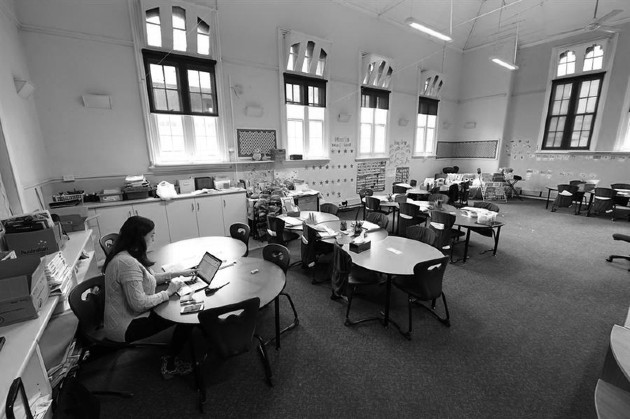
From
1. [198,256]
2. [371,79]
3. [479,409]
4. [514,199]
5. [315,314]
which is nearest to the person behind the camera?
[479,409]

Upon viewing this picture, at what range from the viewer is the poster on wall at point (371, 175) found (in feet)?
27.5

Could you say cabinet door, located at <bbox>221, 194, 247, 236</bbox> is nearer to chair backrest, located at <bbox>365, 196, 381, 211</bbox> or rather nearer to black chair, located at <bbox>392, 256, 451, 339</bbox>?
chair backrest, located at <bbox>365, 196, 381, 211</bbox>

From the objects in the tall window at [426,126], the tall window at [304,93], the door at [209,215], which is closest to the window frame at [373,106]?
the tall window at [304,93]

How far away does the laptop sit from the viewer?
2254mm

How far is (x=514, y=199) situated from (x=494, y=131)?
2647 mm

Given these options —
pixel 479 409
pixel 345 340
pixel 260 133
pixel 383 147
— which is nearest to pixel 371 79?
pixel 383 147

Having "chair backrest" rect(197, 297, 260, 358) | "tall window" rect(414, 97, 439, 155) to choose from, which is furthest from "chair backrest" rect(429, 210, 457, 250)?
"tall window" rect(414, 97, 439, 155)

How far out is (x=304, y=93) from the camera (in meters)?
6.74

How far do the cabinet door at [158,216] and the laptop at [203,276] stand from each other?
2.71 m

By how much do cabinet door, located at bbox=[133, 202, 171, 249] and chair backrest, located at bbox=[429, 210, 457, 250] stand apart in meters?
4.54

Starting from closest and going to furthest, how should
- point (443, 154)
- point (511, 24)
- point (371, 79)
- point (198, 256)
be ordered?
point (198, 256) → point (371, 79) → point (511, 24) → point (443, 154)

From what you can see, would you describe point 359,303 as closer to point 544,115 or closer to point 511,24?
point 544,115

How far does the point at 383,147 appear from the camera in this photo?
8781mm

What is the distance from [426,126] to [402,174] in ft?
7.25
